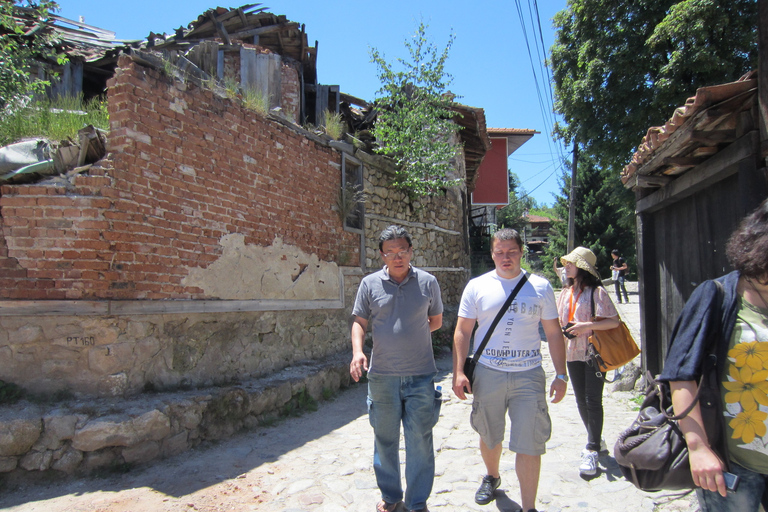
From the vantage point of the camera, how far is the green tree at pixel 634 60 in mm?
7578

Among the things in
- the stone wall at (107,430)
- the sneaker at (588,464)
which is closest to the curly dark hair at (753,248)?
the sneaker at (588,464)

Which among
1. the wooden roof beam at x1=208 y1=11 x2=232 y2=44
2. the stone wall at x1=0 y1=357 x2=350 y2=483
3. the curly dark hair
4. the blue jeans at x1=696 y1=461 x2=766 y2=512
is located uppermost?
the wooden roof beam at x1=208 y1=11 x2=232 y2=44

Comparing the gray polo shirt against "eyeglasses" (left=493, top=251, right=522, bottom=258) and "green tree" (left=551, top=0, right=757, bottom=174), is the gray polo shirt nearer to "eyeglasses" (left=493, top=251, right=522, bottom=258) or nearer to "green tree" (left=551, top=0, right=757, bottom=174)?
"eyeglasses" (left=493, top=251, right=522, bottom=258)

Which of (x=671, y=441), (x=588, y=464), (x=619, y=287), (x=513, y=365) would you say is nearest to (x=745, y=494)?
(x=671, y=441)

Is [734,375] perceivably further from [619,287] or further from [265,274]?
[619,287]

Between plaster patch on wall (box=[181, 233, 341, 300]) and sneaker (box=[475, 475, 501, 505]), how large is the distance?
3084mm

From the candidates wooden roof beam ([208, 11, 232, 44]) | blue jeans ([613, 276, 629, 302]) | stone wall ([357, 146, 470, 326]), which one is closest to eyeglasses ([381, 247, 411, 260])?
stone wall ([357, 146, 470, 326])

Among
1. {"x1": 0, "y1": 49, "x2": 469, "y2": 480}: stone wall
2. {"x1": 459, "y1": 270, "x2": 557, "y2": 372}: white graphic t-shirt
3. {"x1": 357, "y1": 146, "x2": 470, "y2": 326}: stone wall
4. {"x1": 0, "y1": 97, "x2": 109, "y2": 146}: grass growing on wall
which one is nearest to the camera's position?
{"x1": 459, "y1": 270, "x2": 557, "y2": 372}: white graphic t-shirt

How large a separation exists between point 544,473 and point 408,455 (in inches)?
49.1

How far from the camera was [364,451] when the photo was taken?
4266 millimetres

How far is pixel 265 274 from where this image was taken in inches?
221

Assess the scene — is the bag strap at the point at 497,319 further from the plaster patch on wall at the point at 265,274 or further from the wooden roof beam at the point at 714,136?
the plaster patch on wall at the point at 265,274

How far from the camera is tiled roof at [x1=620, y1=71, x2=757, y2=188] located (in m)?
2.83

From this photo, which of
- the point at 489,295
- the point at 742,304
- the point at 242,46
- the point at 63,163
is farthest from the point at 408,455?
the point at 242,46
